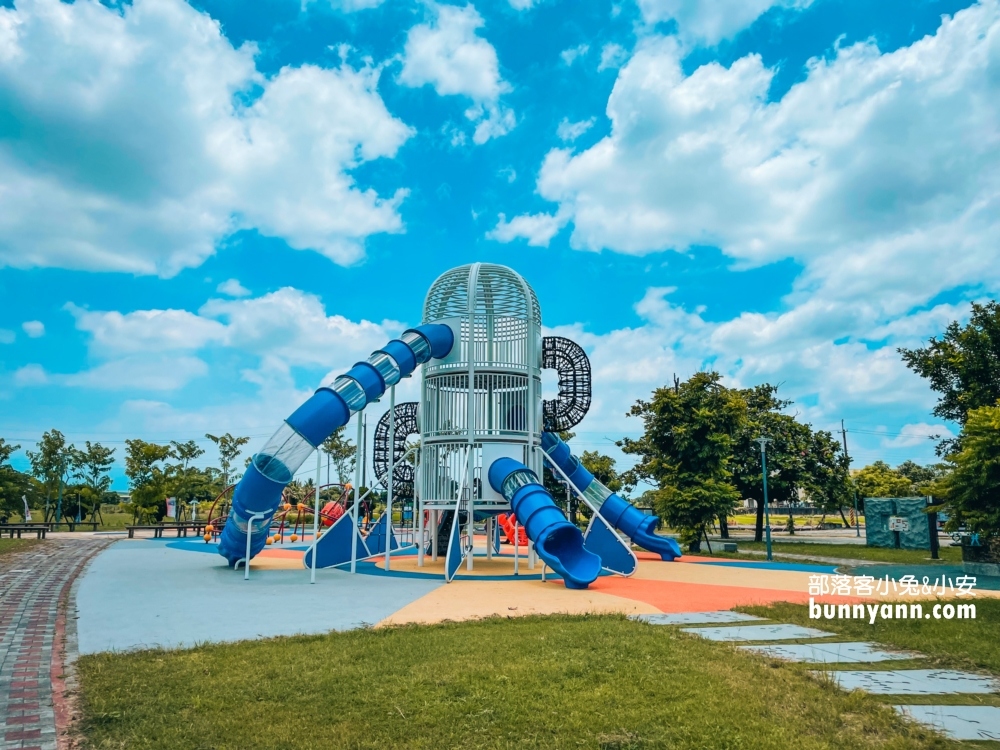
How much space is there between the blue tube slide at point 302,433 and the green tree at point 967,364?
23497 mm

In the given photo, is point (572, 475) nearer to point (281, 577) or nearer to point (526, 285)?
point (526, 285)

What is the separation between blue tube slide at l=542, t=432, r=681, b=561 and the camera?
878 inches

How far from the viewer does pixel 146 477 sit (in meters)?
49.8

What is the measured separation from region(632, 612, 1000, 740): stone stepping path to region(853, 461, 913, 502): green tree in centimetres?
4791

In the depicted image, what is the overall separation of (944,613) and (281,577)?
1394 centimetres

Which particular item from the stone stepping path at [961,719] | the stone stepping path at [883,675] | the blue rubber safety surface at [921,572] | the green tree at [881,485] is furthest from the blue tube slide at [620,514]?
the green tree at [881,485]

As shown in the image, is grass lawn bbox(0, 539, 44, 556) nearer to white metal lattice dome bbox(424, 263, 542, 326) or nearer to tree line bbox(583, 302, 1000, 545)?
white metal lattice dome bbox(424, 263, 542, 326)

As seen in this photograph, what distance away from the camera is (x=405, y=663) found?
751 centimetres

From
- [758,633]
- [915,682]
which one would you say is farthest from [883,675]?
[758,633]

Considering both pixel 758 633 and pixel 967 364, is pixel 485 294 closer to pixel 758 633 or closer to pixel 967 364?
pixel 758 633

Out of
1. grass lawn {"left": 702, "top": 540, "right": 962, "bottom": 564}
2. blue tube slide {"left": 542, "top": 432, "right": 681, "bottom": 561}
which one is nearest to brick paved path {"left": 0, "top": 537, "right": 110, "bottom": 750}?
blue tube slide {"left": 542, "top": 432, "right": 681, "bottom": 561}

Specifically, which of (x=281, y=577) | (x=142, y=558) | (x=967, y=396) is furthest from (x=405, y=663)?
(x=967, y=396)

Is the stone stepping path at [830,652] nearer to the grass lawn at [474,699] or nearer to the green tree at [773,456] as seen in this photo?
the grass lawn at [474,699]

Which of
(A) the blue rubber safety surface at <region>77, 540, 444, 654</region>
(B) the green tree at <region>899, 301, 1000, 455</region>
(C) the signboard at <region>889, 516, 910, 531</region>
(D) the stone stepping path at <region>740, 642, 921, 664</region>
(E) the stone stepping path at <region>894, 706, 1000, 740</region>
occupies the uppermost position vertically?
(B) the green tree at <region>899, 301, 1000, 455</region>
